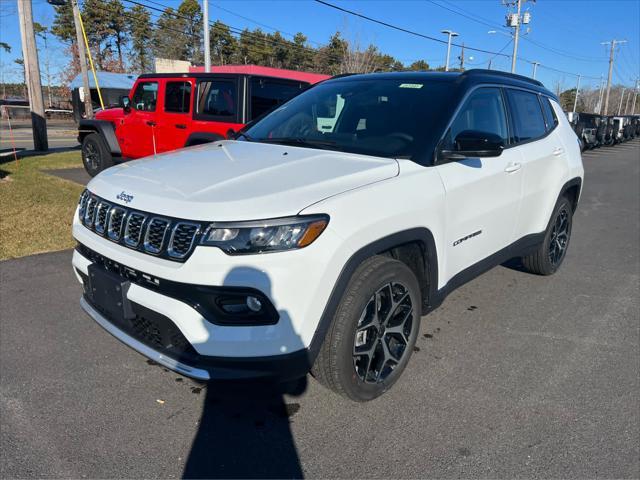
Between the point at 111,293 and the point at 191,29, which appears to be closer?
the point at 111,293

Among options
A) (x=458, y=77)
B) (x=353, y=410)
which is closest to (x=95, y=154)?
(x=458, y=77)

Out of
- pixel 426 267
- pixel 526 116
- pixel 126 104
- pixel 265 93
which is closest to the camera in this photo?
pixel 426 267

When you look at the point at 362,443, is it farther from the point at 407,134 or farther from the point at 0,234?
A: the point at 0,234

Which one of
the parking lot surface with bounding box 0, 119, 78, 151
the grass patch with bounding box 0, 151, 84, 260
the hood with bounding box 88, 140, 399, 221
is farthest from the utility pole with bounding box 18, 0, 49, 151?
the hood with bounding box 88, 140, 399, 221

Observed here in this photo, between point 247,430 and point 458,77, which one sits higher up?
point 458,77

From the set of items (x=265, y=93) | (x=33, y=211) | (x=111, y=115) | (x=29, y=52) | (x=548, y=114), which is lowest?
(x=33, y=211)

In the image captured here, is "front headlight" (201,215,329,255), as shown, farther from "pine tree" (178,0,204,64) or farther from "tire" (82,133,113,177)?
"pine tree" (178,0,204,64)

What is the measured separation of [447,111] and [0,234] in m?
5.40

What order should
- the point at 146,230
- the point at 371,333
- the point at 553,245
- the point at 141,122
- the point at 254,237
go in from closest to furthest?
the point at 254,237 → the point at 146,230 → the point at 371,333 → the point at 553,245 → the point at 141,122

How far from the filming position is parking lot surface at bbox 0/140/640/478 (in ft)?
7.73

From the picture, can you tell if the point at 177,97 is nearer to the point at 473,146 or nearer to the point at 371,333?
the point at 473,146

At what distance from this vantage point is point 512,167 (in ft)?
12.2

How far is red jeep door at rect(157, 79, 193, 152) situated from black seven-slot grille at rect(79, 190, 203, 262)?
17.9ft

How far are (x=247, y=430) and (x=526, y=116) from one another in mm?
3421
